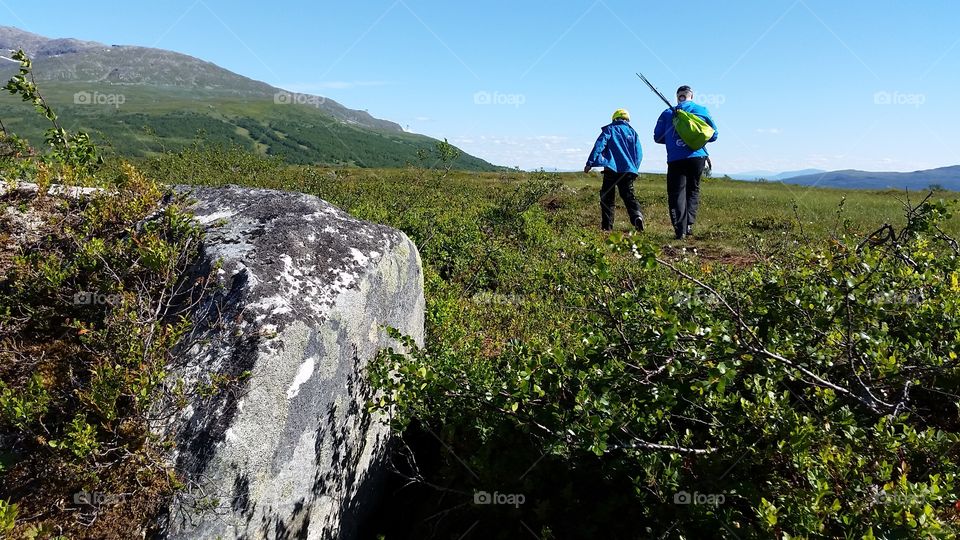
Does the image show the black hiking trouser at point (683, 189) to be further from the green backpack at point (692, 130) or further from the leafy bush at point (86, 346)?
the leafy bush at point (86, 346)

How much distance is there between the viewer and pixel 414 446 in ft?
16.4

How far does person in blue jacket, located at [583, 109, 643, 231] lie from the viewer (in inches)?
569

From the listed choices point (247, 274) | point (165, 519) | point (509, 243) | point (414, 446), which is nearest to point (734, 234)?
point (509, 243)

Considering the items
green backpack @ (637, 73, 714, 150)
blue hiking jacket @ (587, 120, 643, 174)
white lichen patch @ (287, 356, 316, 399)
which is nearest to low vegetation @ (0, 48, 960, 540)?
white lichen patch @ (287, 356, 316, 399)

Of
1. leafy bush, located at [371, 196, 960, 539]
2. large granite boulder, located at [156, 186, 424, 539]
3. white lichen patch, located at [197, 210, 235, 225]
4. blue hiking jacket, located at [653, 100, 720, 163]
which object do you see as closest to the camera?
leafy bush, located at [371, 196, 960, 539]

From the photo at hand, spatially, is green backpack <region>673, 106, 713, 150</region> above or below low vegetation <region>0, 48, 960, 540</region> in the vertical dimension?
above

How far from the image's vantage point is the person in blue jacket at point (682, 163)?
43.2 ft

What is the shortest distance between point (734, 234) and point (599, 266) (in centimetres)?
1230

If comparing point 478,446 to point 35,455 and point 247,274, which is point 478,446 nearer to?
point 247,274

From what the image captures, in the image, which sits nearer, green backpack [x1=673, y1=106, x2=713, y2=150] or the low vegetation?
the low vegetation

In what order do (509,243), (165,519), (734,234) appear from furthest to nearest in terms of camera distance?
1. (734,234)
2. (509,243)
3. (165,519)

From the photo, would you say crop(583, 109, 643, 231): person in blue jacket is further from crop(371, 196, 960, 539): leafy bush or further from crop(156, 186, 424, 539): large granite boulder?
crop(156, 186, 424, 539): large granite boulder

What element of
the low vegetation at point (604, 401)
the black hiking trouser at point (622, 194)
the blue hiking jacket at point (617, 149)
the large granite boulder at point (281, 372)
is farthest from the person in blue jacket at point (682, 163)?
the large granite boulder at point (281, 372)

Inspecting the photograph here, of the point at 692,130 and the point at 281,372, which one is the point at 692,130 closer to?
the point at 692,130
